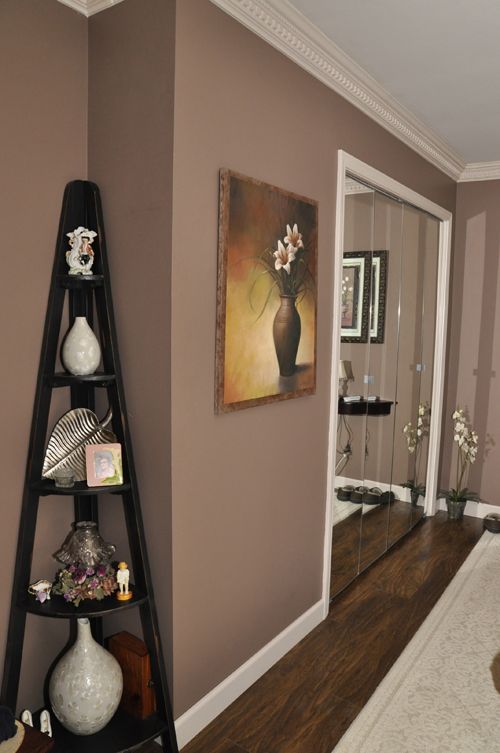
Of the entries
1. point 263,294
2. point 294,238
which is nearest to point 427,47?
point 294,238

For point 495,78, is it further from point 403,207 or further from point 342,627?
point 342,627

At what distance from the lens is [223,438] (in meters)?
2.23

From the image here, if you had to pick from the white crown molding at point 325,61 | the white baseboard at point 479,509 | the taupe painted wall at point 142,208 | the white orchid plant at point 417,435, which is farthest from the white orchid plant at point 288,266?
the white baseboard at point 479,509

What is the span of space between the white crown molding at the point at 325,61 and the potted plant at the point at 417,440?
5.73 ft

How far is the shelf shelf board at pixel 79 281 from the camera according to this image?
197 cm

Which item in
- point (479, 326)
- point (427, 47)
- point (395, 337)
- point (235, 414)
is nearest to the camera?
point (235, 414)

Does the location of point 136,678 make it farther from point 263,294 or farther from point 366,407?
point 366,407

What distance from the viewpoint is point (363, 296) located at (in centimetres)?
318

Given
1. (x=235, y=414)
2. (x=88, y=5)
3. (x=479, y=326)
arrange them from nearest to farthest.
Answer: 1. (x=88, y=5)
2. (x=235, y=414)
3. (x=479, y=326)

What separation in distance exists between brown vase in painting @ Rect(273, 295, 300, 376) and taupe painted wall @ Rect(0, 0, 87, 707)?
2.95 feet

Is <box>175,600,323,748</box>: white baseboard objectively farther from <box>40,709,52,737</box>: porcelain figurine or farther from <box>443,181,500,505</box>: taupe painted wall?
<box>443,181,500,505</box>: taupe painted wall

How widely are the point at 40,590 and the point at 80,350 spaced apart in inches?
30.8

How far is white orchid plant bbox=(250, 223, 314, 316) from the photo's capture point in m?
2.37

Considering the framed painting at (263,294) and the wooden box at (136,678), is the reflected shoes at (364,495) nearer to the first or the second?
the framed painting at (263,294)
